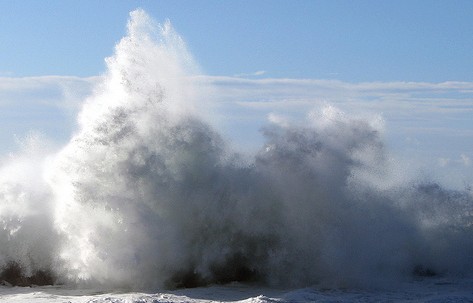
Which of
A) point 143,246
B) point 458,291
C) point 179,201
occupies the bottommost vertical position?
point 458,291

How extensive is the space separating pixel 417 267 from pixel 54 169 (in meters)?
9.15

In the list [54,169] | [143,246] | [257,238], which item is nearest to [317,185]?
[257,238]

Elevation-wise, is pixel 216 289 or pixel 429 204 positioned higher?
pixel 429 204

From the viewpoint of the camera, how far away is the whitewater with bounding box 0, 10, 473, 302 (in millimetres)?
16797

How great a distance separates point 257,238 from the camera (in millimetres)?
18156

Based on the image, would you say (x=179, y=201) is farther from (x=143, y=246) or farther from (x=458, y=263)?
(x=458, y=263)

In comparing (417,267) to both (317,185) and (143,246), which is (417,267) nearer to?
(317,185)

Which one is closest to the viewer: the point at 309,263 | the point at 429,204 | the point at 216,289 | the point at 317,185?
the point at 216,289

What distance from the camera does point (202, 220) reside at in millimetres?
18312

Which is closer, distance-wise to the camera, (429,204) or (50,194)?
→ (50,194)

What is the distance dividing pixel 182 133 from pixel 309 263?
4460mm

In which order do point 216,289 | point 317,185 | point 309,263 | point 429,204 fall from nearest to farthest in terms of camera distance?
point 216,289, point 309,263, point 317,185, point 429,204

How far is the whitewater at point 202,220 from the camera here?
16797 millimetres

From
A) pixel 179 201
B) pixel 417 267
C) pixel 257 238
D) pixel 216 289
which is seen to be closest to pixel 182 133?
pixel 179 201
